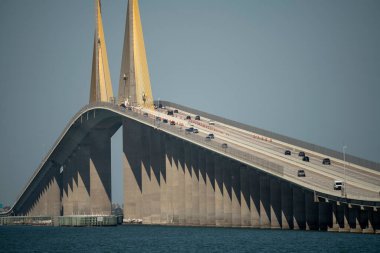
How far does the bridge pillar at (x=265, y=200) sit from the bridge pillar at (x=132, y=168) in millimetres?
43504

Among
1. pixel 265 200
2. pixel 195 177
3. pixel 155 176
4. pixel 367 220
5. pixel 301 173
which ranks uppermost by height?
pixel 155 176

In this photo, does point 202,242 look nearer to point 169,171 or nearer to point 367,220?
point 367,220

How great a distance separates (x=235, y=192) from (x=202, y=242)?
26.7 m

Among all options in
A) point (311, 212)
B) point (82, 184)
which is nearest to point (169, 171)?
point (311, 212)

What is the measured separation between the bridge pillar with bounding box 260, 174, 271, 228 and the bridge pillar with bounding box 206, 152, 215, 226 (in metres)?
15.4

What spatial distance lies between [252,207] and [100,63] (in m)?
80.0

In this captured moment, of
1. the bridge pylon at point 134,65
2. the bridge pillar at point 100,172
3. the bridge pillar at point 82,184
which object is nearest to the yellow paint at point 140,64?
the bridge pylon at point 134,65

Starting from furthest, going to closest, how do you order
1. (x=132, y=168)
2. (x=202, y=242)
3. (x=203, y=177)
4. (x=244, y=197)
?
(x=132, y=168) → (x=203, y=177) → (x=244, y=197) → (x=202, y=242)

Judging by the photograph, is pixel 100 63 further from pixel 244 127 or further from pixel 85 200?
pixel 244 127

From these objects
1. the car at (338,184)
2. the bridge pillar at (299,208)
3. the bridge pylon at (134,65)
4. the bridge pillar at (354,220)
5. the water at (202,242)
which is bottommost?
the water at (202,242)

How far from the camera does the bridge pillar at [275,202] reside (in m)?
117

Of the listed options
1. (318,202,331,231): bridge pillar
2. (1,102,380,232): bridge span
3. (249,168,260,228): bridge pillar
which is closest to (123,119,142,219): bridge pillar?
(1,102,380,232): bridge span

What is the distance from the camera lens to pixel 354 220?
336ft

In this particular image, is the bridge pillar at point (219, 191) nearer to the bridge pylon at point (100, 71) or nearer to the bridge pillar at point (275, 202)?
the bridge pillar at point (275, 202)
